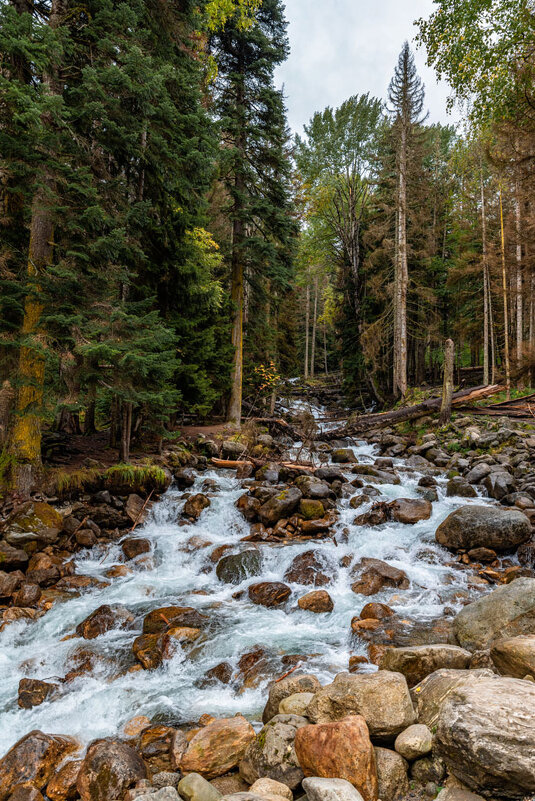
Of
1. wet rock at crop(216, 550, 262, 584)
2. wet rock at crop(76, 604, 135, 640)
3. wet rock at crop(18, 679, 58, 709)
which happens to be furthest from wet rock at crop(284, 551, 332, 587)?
wet rock at crop(18, 679, 58, 709)

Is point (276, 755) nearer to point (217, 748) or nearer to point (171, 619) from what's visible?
point (217, 748)

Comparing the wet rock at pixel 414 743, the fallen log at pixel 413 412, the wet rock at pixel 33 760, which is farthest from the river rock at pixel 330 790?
the fallen log at pixel 413 412

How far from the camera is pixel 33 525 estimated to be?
24.0ft

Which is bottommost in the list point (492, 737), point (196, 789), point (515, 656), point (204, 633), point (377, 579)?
point (204, 633)

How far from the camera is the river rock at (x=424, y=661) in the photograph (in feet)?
12.4

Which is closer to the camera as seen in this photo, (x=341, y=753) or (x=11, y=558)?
(x=341, y=753)

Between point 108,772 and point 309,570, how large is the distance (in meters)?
4.27

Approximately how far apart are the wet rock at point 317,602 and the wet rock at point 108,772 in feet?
10.2

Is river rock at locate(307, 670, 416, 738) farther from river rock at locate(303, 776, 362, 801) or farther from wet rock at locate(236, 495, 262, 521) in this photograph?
wet rock at locate(236, 495, 262, 521)

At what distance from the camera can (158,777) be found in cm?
328

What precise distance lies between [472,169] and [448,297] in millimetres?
6957

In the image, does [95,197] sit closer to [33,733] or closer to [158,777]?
[33,733]

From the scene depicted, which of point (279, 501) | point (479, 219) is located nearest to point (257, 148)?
point (479, 219)

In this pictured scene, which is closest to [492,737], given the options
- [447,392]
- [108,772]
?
[108,772]
